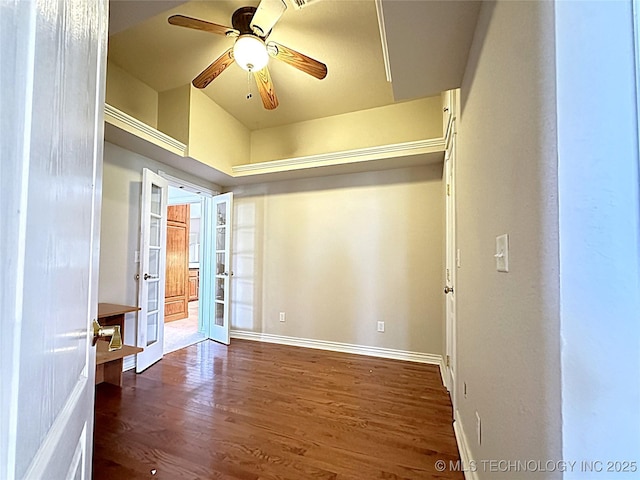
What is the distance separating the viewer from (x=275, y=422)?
6.79 ft

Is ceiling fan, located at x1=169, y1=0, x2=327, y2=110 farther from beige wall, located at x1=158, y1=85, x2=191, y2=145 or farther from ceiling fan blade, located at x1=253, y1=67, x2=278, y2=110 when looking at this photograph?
beige wall, located at x1=158, y1=85, x2=191, y2=145

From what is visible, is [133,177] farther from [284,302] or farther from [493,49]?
[493,49]

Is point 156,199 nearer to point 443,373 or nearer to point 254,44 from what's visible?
point 254,44

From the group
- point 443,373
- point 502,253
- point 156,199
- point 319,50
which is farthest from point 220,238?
point 502,253

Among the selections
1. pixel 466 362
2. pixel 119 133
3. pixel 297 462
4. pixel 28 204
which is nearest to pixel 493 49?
pixel 28 204

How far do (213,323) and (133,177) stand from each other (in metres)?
2.15

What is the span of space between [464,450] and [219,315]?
3283 millimetres

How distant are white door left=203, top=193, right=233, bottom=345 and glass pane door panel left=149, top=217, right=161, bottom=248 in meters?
0.88

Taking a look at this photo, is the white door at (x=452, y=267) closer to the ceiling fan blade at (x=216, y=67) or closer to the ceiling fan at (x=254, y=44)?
the ceiling fan at (x=254, y=44)

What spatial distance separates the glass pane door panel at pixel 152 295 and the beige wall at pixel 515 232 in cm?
310

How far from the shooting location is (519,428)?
83 centimetres

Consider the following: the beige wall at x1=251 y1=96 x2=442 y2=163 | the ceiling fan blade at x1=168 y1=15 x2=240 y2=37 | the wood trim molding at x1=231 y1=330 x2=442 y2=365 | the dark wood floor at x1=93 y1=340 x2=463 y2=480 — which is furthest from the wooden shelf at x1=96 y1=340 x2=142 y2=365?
the beige wall at x1=251 y1=96 x2=442 y2=163

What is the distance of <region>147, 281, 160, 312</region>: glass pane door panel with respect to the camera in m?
3.16

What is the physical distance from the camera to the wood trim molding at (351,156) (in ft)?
9.68
